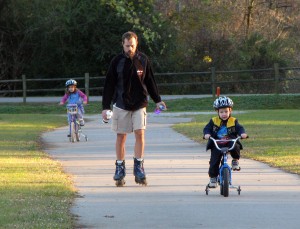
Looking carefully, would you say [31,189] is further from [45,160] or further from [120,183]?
[45,160]

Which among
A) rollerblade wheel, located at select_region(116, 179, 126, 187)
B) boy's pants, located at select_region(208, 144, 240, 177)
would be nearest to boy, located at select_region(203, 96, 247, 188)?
boy's pants, located at select_region(208, 144, 240, 177)

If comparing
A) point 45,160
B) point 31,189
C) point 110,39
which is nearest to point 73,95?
point 45,160

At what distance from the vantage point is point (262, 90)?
149 ft

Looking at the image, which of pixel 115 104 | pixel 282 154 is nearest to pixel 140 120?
pixel 115 104

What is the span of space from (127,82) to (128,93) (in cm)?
15

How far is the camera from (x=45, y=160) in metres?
15.1

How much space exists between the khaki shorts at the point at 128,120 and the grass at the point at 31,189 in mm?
1079

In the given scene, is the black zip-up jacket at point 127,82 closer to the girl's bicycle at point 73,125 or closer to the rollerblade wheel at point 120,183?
the rollerblade wheel at point 120,183

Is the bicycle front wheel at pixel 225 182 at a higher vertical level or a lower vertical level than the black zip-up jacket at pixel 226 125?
lower

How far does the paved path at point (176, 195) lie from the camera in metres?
8.81

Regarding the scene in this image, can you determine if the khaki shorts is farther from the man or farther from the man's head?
the man's head

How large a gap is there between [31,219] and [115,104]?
3.36m

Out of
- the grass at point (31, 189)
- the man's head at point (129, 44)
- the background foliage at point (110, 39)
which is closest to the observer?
the grass at point (31, 189)

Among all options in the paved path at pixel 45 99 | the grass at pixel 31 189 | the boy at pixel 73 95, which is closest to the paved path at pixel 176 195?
the grass at pixel 31 189
